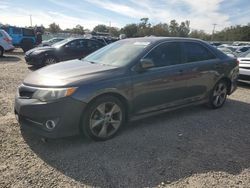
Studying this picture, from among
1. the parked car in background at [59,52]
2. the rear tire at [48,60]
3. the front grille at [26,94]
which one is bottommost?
the rear tire at [48,60]

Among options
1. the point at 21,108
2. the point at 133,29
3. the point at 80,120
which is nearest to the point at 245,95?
the point at 80,120

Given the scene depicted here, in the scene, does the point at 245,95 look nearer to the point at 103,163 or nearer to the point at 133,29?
the point at 103,163

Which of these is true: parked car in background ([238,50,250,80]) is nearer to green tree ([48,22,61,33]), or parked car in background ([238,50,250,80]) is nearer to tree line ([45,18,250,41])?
tree line ([45,18,250,41])

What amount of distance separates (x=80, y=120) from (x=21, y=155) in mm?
923

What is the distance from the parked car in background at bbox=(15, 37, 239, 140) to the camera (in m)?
3.55

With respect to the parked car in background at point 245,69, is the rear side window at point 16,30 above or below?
above

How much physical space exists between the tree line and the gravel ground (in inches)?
2429

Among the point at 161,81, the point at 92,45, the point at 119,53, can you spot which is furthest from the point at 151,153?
the point at 92,45

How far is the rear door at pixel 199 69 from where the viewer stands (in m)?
5.17

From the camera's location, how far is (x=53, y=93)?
3.51 m

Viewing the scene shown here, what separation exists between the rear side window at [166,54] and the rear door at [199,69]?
0.23 metres

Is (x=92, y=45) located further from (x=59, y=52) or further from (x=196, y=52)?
(x=196, y=52)

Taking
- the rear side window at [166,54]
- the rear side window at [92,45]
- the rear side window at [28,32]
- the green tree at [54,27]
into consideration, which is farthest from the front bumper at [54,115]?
the green tree at [54,27]

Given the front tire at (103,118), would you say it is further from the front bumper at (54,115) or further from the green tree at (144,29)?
the green tree at (144,29)
